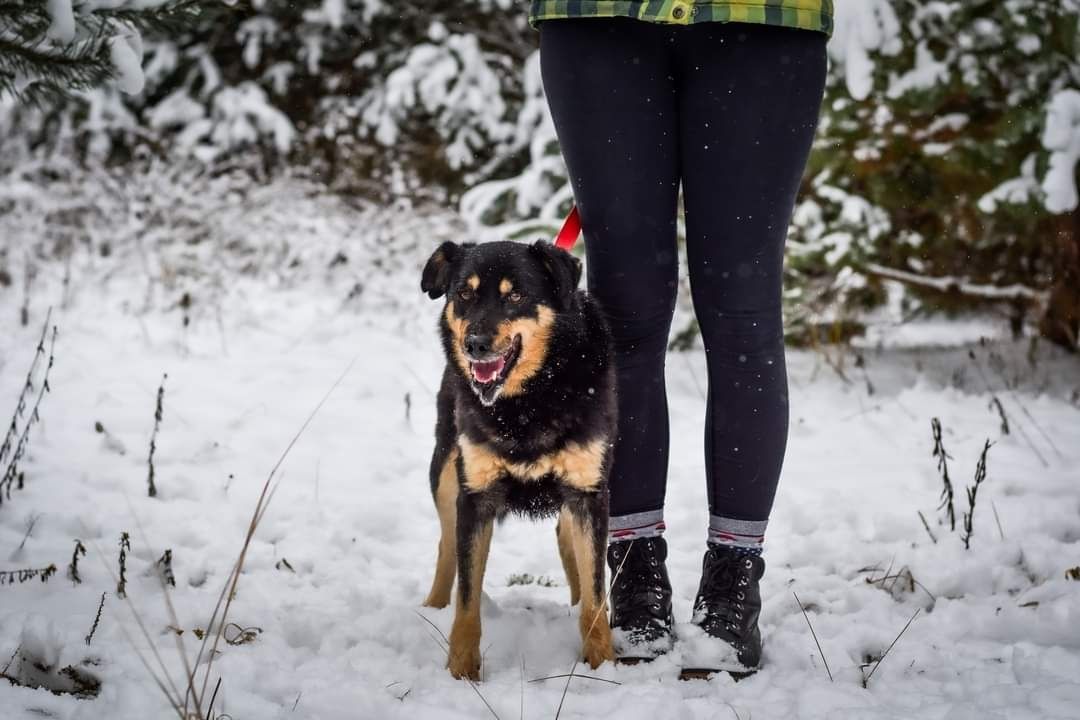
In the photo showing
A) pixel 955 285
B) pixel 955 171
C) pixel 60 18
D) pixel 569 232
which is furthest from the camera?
pixel 955 285

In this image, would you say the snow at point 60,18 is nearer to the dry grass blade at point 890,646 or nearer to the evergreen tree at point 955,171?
the dry grass blade at point 890,646

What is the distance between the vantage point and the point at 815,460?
4387 millimetres

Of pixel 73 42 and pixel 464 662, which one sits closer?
pixel 464 662

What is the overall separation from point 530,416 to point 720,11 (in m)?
1.23

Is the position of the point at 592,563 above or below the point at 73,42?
below

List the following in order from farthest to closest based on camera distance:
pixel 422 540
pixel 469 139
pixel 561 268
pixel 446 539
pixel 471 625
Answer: pixel 469 139, pixel 422 540, pixel 446 539, pixel 561 268, pixel 471 625

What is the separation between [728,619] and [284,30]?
842 cm

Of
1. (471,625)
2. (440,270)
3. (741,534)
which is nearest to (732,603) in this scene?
(741,534)

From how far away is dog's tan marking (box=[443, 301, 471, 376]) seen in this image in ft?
8.81

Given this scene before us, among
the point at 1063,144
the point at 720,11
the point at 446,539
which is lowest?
the point at 446,539

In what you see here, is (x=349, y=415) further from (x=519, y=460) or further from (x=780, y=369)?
(x=780, y=369)

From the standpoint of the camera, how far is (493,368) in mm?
2574

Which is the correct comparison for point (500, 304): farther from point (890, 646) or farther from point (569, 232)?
point (890, 646)

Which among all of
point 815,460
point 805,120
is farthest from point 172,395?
point 805,120
